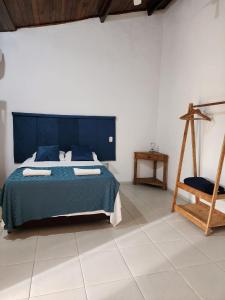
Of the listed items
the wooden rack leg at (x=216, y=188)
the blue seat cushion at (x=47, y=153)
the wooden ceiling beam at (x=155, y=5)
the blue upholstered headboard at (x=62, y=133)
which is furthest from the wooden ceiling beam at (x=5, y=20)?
the wooden rack leg at (x=216, y=188)

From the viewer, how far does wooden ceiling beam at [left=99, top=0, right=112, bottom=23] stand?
12.0ft

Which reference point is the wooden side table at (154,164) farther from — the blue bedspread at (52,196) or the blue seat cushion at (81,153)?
the blue bedspread at (52,196)

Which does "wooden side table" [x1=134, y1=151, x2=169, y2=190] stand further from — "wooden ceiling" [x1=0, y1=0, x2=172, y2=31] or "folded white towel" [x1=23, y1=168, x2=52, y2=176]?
"wooden ceiling" [x1=0, y1=0, x2=172, y2=31]

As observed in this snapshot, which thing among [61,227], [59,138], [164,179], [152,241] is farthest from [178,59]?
[61,227]

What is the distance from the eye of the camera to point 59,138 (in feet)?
14.5

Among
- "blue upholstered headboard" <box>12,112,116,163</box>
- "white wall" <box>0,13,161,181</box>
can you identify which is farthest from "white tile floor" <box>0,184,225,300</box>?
"white wall" <box>0,13,161,181</box>

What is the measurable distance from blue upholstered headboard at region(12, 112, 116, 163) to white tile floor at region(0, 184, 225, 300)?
6.28 ft

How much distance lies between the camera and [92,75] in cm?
445

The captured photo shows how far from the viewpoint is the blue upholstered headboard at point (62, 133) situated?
4.20 meters

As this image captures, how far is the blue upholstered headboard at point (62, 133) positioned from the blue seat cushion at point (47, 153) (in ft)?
1.21

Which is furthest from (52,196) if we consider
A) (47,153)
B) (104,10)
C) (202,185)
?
(104,10)

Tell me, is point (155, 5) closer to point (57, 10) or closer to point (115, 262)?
point (57, 10)

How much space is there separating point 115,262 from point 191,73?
3138 mm

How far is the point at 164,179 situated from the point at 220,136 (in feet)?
5.54
